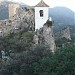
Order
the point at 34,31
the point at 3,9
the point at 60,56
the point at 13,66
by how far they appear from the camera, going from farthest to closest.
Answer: the point at 3,9, the point at 34,31, the point at 13,66, the point at 60,56

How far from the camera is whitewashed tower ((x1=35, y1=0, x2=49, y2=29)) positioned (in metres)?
49.0

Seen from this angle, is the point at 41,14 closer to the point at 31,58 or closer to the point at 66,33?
the point at 66,33

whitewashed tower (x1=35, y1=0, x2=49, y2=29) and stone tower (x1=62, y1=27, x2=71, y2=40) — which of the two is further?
stone tower (x1=62, y1=27, x2=71, y2=40)

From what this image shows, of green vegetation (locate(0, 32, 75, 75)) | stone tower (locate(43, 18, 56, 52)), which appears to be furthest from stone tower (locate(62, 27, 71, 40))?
green vegetation (locate(0, 32, 75, 75))

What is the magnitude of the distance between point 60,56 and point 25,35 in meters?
10.9

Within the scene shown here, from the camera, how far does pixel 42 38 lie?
47.5 m

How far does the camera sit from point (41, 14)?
49562 millimetres

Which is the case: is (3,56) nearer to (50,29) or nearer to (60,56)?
(50,29)

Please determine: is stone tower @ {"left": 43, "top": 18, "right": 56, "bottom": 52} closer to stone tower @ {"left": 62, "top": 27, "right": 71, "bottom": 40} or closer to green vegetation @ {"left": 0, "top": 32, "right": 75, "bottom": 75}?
green vegetation @ {"left": 0, "top": 32, "right": 75, "bottom": 75}

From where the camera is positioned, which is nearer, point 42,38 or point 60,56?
point 60,56

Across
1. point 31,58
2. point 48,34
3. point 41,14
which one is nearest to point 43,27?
point 48,34

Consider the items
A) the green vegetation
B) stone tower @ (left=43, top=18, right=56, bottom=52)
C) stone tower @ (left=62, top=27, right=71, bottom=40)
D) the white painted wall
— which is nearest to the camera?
the green vegetation

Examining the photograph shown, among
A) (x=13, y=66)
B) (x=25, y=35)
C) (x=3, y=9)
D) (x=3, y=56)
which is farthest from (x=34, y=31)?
(x=3, y=9)

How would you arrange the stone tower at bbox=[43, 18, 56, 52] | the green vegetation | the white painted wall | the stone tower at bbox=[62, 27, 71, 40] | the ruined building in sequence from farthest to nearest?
the stone tower at bbox=[62, 27, 71, 40] < the white painted wall < the stone tower at bbox=[43, 18, 56, 52] < the ruined building < the green vegetation
